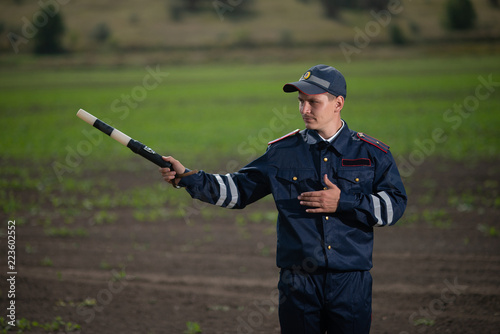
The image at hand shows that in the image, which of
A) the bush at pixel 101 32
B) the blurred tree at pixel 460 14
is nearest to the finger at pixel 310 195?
the blurred tree at pixel 460 14

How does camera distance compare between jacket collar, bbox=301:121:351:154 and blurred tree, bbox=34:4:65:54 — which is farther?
blurred tree, bbox=34:4:65:54

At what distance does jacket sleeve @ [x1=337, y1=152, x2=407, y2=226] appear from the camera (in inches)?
113

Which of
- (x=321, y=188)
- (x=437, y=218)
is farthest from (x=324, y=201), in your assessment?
(x=437, y=218)

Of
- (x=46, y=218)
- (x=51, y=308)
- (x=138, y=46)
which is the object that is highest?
(x=138, y=46)

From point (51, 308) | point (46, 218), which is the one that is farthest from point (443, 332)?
point (46, 218)

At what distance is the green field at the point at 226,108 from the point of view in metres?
16.3

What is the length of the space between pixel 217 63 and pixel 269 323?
25.4 meters

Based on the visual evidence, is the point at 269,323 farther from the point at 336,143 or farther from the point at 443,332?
the point at 336,143

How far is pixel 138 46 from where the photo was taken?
1160 inches

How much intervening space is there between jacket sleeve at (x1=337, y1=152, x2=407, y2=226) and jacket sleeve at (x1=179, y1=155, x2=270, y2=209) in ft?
1.49

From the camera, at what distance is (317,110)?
300 cm

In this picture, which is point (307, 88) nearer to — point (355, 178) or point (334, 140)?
point (334, 140)

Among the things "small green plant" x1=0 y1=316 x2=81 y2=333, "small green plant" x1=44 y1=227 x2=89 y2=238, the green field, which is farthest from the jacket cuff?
the green field

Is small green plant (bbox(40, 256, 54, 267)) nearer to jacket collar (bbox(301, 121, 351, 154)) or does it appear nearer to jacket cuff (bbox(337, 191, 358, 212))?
jacket collar (bbox(301, 121, 351, 154))
